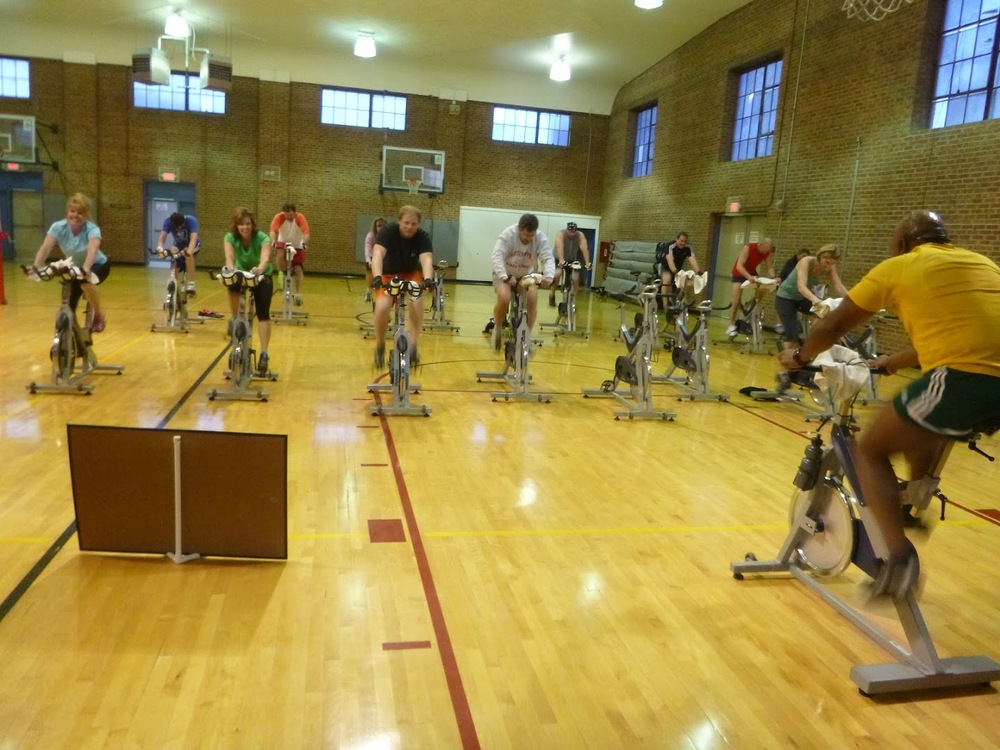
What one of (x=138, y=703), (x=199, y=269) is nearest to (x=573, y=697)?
(x=138, y=703)

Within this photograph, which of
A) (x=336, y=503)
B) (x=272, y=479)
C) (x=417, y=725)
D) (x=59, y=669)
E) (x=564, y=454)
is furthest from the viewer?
(x=564, y=454)

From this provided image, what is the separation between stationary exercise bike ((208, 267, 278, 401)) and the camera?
5.58 m

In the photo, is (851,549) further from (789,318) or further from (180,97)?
(180,97)

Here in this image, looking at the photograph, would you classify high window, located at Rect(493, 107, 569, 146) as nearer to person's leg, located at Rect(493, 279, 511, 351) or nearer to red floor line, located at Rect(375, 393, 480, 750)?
person's leg, located at Rect(493, 279, 511, 351)

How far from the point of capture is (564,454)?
15.6 feet

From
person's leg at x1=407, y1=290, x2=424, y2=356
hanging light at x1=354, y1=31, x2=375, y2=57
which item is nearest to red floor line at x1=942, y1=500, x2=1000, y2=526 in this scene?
person's leg at x1=407, y1=290, x2=424, y2=356

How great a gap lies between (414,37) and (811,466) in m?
15.9

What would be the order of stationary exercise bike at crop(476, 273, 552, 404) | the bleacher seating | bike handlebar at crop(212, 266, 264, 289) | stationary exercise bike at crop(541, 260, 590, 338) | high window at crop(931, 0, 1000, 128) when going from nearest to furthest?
1. bike handlebar at crop(212, 266, 264, 289)
2. stationary exercise bike at crop(476, 273, 552, 404)
3. high window at crop(931, 0, 1000, 128)
4. stationary exercise bike at crop(541, 260, 590, 338)
5. the bleacher seating

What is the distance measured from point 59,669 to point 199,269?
60.2ft

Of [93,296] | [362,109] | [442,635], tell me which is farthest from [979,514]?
[362,109]

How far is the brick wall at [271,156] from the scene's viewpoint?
1797cm

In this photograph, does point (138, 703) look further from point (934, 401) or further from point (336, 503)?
point (934, 401)

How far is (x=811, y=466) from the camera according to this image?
2676 millimetres

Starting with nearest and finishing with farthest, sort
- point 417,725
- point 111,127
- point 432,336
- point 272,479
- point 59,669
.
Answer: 1. point 417,725
2. point 59,669
3. point 272,479
4. point 432,336
5. point 111,127
